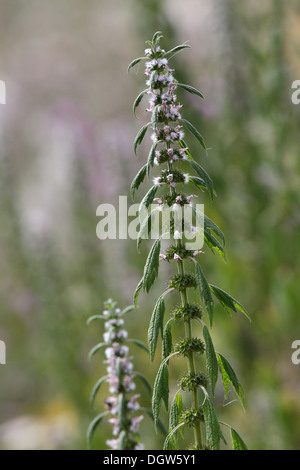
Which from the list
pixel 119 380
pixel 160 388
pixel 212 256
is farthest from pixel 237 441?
pixel 212 256

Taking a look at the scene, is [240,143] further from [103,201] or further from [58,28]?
[58,28]

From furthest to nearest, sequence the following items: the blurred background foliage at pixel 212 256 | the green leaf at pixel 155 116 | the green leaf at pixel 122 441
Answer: the blurred background foliage at pixel 212 256
the green leaf at pixel 122 441
the green leaf at pixel 155 116

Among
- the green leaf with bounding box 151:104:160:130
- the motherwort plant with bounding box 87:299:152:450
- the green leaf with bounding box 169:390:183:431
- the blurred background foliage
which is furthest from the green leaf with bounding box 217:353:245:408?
the blurred background foliage

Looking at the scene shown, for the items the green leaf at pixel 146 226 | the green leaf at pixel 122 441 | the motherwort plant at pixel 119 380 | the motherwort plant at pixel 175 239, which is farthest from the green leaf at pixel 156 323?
the green leaf at pixel 122 441

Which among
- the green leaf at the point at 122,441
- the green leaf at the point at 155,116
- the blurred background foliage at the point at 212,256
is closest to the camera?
the green leaf at the point at 155,116

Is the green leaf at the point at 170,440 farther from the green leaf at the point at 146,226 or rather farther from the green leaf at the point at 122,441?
the green leaf at the point at 146,226

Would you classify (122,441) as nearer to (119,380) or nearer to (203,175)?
(119,380)

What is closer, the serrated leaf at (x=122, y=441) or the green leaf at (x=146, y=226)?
the green leaf at (x=146, y=226)

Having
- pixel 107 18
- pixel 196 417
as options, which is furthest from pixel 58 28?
pixel 196 417

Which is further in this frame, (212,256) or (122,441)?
(212,256)

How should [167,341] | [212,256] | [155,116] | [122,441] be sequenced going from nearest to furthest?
[155,116]
[167,341]
[122,441]
[212,256]

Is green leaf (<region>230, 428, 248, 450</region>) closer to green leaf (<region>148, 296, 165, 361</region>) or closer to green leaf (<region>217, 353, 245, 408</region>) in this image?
green leaf (<region>217, 353, 245, 408</region>)

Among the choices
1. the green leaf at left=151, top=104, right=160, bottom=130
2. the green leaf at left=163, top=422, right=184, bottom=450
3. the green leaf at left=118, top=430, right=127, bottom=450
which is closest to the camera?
the green leaf at left=151, top=104, right=160, bottom=130

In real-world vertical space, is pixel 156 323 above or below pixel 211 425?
→ above
